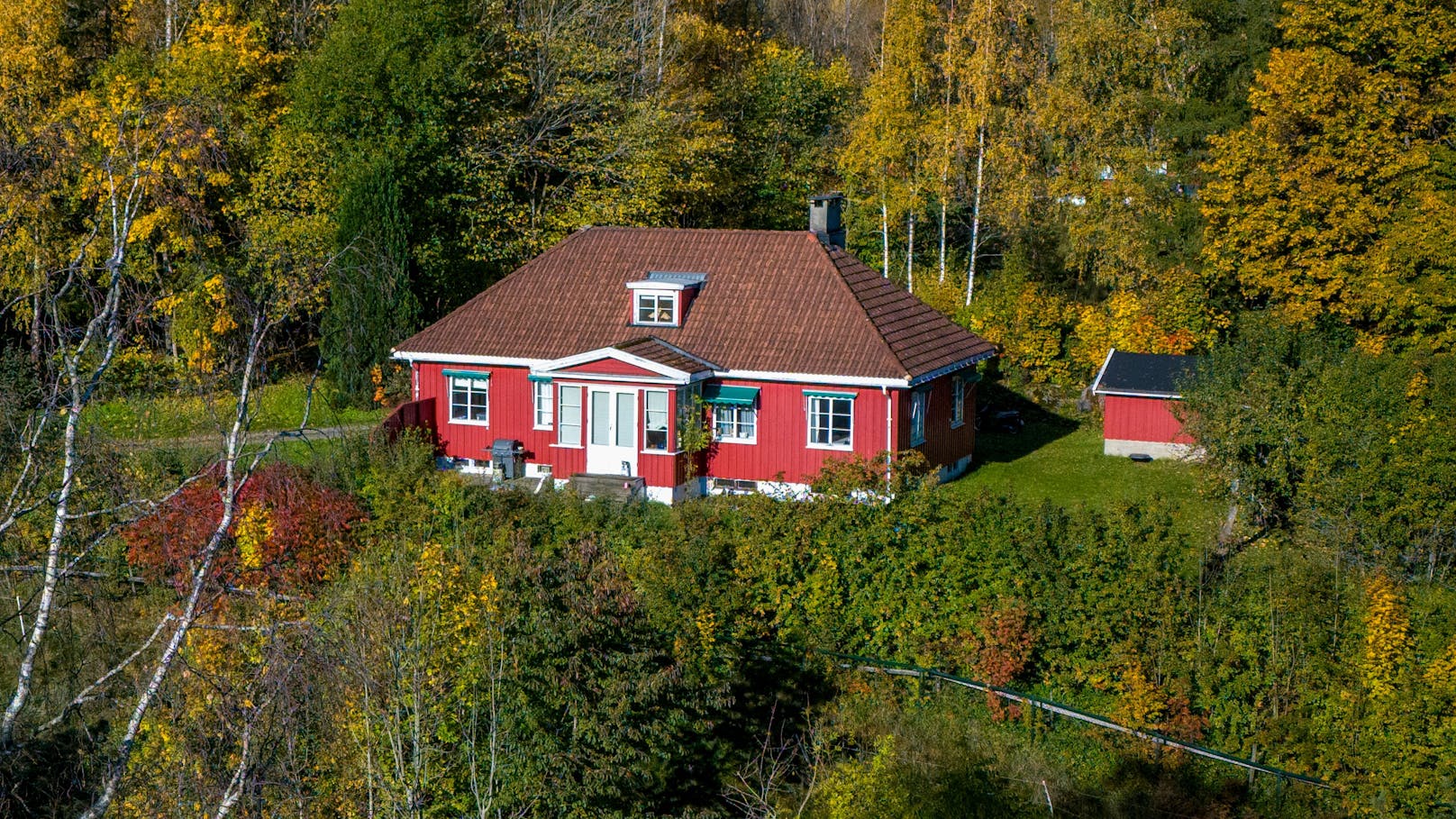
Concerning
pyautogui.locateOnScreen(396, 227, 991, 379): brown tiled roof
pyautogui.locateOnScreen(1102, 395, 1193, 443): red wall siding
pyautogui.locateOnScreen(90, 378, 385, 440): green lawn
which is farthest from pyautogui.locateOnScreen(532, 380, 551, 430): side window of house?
pyautogui.locateOnScreen(1102, 395, 1193, 443): red wall siding

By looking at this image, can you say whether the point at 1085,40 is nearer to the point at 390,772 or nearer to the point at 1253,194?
the point at 1253,194

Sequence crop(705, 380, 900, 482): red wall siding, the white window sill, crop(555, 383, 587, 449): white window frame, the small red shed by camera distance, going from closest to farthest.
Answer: crop(705, 380, 900, 482): red wall siding < crop(555, 383, 587, 449): white window frame < the white window sill < the small red shed

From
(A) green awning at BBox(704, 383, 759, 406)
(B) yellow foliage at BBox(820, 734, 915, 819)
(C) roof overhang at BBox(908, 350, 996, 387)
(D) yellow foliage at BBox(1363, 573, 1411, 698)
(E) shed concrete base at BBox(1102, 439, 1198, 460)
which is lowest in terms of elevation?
(B) yellow foliage at BBox(820, 734, 915, 819)

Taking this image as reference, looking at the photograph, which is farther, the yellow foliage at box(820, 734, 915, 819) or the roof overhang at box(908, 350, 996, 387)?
the roof overhang at box(908, 350, 996, 387)

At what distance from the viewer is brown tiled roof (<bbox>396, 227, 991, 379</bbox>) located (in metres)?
29.3

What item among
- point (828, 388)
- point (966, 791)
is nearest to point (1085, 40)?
point (828, 388)

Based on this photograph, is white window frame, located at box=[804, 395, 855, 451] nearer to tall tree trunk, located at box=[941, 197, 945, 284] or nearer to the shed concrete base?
the shed concrete base

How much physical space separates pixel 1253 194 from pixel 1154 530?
1328cm

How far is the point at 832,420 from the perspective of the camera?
94.7ft

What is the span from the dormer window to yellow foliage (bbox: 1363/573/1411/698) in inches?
599

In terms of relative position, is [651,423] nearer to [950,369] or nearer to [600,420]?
[600,420]

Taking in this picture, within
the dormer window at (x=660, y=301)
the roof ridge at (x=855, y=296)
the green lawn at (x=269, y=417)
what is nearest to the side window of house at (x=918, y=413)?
the roof ridge at (x=855, y=296)

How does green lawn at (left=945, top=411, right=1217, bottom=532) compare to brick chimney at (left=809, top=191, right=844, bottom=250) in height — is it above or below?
below

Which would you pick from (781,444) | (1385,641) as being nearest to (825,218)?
(781,444)
